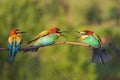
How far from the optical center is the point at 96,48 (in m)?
4.82

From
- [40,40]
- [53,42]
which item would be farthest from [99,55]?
[40,40]

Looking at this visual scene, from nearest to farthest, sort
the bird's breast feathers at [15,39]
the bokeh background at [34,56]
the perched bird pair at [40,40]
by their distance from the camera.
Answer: the perched bird pair at [40,40] < the bird's breast feathers at [15,39] < the bokeh background at [34,56]

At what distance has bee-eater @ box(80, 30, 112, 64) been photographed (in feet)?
15.5

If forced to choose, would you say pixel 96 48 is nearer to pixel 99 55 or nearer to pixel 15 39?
pixel 99 55

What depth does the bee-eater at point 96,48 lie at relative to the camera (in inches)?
186

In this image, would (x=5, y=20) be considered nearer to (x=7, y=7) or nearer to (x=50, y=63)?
(x=7, y=7)

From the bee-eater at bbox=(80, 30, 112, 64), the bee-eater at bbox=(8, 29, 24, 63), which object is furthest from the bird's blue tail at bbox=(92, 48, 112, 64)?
the bee-eater at bbox=(8, 29, 24, 63)

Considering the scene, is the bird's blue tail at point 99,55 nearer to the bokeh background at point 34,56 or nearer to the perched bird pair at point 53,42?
the perched bird pair at point 53,42

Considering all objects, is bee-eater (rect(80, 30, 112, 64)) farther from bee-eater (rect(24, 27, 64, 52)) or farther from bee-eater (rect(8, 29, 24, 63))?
bee-eater (rect(8, 29, 24, 63))

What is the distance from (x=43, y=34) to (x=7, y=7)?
6.33m

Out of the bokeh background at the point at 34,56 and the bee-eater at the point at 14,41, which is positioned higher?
the bee-eater at the point at 14,41

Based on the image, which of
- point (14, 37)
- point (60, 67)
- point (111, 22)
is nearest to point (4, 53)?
point (60, 67)

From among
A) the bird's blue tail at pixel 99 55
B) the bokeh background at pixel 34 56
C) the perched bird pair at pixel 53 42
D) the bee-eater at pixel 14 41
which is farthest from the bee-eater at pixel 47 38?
the bokeh background at pixel 34 56

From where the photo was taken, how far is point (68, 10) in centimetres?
3556
